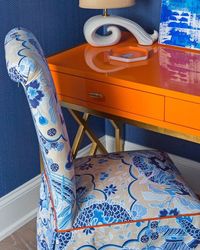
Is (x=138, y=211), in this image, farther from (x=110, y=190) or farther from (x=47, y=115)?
(x=47, y=115)

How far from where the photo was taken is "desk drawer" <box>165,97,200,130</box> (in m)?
1.54

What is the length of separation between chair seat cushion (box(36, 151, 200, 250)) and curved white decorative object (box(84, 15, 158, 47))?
667 mm

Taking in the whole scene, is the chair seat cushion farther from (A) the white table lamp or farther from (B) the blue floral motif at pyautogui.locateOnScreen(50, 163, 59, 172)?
(A) the white table lamp

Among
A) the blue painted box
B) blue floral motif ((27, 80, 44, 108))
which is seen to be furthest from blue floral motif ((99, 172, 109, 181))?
the blue painted box

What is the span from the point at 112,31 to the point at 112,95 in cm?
42

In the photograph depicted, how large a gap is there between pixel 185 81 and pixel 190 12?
16.0 inches

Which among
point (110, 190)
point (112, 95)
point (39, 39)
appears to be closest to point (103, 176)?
point (110, 190)

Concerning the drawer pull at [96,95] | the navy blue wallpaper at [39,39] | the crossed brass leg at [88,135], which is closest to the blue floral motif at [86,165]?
the drawer pull at [96,95]

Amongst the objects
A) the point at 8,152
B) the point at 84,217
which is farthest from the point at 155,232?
the point at 8,152

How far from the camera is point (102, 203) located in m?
1.51

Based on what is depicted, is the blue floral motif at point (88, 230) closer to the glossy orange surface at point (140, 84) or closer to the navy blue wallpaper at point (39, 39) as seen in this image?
the glossy orange surface at point (140, 84)

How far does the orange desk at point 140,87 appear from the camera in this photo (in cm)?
158

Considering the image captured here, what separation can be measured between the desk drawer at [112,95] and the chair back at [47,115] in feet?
1.21

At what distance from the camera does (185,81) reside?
1635 millimetres
